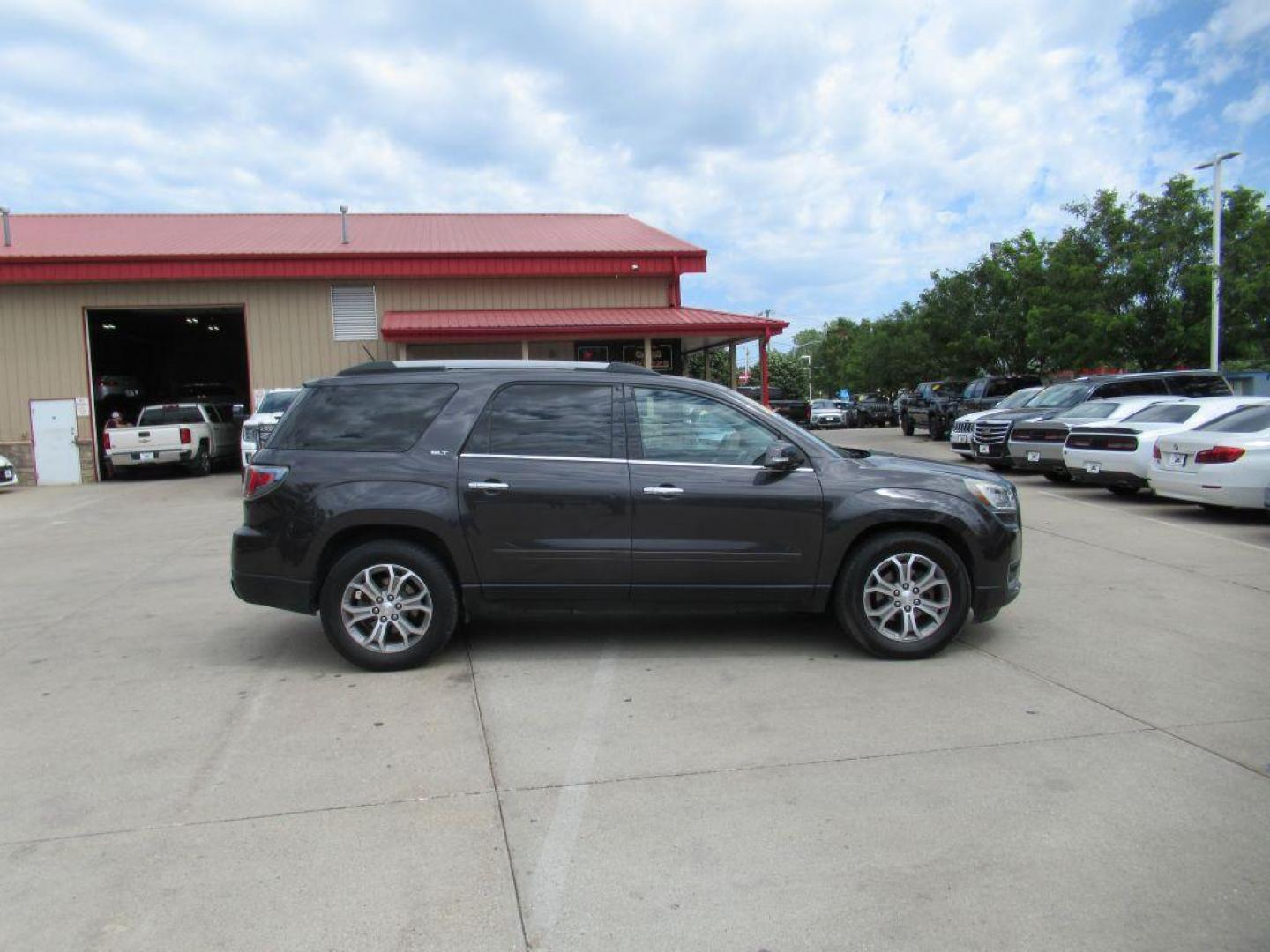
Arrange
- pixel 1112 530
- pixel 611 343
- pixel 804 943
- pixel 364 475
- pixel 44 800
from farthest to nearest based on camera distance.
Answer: pixel 611 343 < pixel 1112 530 < pixel 364 475 < pixel 44 800 < pixel 804 943

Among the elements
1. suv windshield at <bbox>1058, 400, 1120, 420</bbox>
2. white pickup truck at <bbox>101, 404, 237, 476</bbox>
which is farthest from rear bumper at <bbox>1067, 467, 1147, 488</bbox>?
white pickup truck at <bbox>101, 404, 237, 476</bbox>

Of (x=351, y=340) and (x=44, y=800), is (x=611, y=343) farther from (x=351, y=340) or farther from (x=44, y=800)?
(x=44, y=800)

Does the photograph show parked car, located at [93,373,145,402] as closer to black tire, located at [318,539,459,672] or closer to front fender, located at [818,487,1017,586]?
black tire, located at [318,539,459,672]

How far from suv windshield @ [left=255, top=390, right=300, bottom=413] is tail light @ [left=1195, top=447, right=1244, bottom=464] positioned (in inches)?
627

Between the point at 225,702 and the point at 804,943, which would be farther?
the point at 225,702

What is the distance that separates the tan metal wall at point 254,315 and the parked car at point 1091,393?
10.4 m

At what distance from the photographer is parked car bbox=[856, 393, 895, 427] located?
142 feet

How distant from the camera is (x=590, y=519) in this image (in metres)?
5.72

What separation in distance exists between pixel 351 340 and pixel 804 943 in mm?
21434

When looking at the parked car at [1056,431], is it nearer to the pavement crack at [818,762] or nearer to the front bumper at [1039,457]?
the front bumper at [1039,457]

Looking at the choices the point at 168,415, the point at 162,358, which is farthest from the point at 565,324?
the point at 162,358

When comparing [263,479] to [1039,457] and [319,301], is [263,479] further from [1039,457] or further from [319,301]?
[319,301]

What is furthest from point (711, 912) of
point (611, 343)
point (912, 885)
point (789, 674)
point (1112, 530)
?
point (611, 343)

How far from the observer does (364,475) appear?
5750 millimetres
